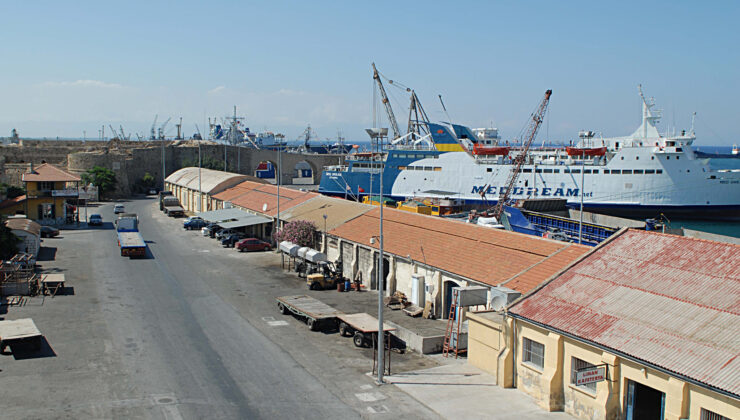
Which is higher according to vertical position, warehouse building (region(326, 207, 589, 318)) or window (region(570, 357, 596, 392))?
warehouse building (region(326, 207, 589, 318))

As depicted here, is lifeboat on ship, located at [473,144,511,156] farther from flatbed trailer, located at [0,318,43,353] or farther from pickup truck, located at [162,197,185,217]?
flatbed trailer, located at [0,318,43,353]

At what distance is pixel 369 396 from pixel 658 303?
9032mm

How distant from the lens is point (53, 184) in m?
57.8

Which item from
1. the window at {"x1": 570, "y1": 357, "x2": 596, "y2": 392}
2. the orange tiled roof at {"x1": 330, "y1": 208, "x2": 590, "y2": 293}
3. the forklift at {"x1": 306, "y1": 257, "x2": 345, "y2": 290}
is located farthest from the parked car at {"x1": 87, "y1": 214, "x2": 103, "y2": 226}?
the window at {"x1": 570, "y1": 357, "x2": 596, "y2": 392}

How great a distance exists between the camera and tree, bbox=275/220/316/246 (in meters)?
40.8

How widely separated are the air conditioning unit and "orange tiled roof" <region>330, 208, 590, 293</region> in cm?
165

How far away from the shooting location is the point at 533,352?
19281 mm

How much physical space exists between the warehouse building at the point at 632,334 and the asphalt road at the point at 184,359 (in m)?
3.98

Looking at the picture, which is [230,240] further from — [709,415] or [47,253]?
[709,415]

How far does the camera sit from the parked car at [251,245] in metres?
46.9

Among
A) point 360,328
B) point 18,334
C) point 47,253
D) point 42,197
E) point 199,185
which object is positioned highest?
point 199,185

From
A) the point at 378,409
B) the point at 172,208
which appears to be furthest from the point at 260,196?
the point at 378,409

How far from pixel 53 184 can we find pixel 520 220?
43.4 metres

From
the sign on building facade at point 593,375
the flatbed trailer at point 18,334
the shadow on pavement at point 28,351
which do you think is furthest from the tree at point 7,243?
the sign on building facade at point 593,375
